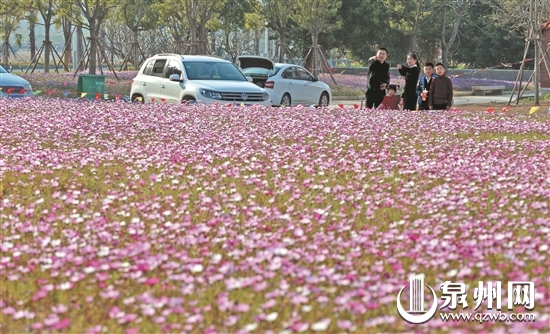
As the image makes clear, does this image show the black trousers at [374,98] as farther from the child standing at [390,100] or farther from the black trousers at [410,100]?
the black trousers at [410,100]

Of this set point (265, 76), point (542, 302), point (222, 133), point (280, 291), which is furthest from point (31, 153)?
point (265, 76)

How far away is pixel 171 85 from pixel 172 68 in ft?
1.40

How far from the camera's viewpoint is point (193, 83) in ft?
71.6

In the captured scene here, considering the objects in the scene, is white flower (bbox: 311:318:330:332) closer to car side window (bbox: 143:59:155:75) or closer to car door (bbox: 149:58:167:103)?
car door (bbox: 149:58:167:103)

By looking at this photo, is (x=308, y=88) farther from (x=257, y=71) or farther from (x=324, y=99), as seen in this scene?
(x=257, y=71)

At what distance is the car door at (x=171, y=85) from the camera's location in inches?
871

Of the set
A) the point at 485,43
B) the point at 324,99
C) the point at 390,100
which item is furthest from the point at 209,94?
the point at 485,43

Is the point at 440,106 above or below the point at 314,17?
below

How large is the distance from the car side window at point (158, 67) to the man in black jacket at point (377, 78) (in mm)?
5441

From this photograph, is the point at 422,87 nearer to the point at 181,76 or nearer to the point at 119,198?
the point at 181,76

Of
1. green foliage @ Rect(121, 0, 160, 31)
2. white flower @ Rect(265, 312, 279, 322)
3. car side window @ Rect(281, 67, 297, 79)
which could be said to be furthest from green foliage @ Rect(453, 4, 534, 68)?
white flower @ Rect(265, 312, 279, 322)

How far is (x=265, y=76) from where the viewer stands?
29188 mm
